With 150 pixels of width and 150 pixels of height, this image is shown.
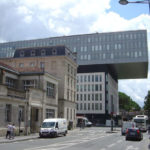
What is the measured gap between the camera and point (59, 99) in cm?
4981

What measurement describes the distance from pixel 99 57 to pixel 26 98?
191 ft

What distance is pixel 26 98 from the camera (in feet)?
108

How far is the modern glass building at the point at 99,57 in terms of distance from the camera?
8488cm

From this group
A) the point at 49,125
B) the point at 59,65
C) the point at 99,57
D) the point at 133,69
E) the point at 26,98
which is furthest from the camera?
the point at 133,69

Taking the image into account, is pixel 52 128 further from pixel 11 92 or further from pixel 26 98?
pixel 11 92

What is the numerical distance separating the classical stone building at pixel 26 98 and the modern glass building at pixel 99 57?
45897 mm

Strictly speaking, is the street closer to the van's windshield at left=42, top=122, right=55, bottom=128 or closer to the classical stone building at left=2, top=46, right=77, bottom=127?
the van's windshield at left=42, top=122, right=55, bottom=128

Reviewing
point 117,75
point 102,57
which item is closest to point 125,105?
point 117,75

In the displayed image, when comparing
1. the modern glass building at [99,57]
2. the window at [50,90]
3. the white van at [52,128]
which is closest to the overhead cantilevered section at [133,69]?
the modern glass building at [99,57]

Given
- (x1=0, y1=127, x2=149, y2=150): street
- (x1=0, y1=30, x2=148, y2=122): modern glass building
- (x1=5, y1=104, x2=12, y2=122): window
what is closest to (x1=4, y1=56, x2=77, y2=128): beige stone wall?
(x1=5, y1=104, x2=12, y2=122): window

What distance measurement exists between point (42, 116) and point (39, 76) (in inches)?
250

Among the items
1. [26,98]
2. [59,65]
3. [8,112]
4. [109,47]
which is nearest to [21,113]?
[26,98]

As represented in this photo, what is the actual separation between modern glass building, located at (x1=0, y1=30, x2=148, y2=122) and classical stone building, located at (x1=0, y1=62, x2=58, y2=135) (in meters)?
45.9

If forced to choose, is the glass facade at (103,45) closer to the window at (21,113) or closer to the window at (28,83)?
the window at (28,83)
